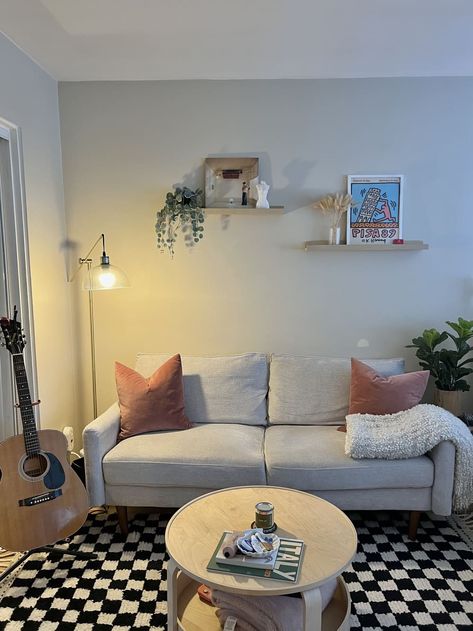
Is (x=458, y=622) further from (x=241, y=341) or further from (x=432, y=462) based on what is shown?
(x=241, y=341)

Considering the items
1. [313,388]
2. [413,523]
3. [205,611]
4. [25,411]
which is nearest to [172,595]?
[205,611]

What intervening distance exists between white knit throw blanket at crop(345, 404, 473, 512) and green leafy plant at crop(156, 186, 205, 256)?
162 cm

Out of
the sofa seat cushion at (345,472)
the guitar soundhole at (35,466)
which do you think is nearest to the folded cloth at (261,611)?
the sofa seat cushion at (345,472)

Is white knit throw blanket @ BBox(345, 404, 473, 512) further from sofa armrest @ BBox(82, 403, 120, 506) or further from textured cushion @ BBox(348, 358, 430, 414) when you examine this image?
sofa armrest @ BBox(82, 403, 120, 506)

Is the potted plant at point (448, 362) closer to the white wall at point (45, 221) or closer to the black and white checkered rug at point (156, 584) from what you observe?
the black and white checkered rug at point (156, 584)

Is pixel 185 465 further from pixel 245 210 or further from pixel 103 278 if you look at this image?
pixel 245 210

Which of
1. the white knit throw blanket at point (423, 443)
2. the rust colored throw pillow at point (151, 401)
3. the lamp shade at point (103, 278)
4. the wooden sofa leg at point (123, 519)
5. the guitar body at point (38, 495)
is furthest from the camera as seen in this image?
the lamp shade at point (103, 278)

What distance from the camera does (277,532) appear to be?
81.1 inches

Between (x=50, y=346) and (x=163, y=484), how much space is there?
118 cm

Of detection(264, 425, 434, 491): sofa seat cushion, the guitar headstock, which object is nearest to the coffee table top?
detection(264, 425, 434, 491): sofa seat cushion

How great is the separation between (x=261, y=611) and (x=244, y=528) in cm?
32

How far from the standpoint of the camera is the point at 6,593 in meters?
2.35

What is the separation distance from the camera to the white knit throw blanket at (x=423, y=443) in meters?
2.67

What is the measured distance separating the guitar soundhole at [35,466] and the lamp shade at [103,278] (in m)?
1.08
